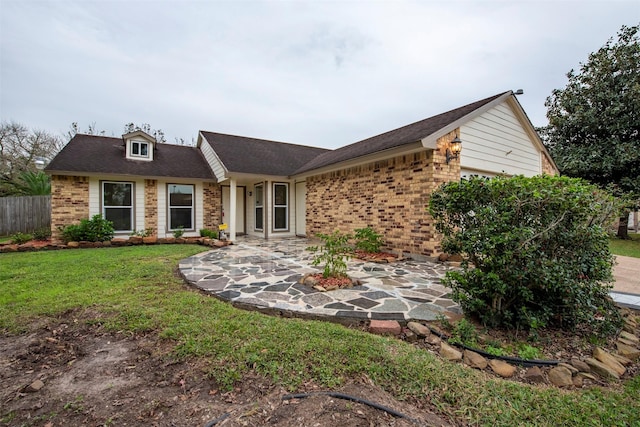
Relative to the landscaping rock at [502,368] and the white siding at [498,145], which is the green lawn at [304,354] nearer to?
the landscaping rock at [502,368]

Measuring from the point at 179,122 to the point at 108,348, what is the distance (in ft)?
73.7

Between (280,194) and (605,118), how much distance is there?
45.4 ft

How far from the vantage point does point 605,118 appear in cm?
1145

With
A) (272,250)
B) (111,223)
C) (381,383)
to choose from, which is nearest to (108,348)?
(381,383)

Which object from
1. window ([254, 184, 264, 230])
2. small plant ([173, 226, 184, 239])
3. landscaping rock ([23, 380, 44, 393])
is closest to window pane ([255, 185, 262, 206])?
window ([254, 184, 264, 230])

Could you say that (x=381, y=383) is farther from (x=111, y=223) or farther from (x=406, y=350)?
(x=111, y=223)

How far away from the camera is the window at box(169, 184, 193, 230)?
10711 mm

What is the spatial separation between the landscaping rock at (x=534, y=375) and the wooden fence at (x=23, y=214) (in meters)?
17.3

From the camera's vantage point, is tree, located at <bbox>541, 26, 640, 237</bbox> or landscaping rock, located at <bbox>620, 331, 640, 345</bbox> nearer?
landscaping rock, located at <bbox>620, 331, 640, 345</bbox>

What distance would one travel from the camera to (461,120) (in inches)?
256

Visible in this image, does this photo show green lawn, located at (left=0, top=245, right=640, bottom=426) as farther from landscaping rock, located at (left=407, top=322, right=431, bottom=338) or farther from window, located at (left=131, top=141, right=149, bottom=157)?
window, located at (left=131, top=141, right=149, bottom=157)

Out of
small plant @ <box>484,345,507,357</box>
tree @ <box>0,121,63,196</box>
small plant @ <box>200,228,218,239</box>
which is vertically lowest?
small plant @ <box>484,345,507,357</box>

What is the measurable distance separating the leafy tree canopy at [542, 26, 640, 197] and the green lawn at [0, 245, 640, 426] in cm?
1272

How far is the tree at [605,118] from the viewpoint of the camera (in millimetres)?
10797
